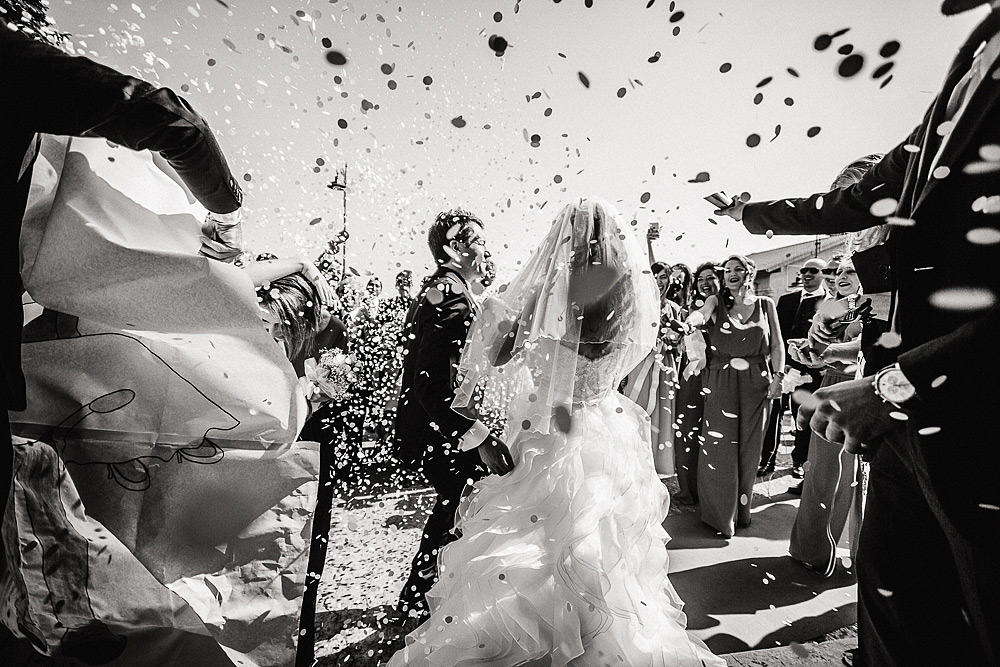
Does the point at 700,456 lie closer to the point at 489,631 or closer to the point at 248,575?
the point at 489,631

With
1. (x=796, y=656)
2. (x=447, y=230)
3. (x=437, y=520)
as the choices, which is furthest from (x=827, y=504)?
(x=447, y=230)

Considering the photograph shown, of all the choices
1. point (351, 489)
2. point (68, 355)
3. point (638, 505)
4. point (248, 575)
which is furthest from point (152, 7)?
point (351, 489)

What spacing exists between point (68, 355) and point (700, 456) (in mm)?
4194

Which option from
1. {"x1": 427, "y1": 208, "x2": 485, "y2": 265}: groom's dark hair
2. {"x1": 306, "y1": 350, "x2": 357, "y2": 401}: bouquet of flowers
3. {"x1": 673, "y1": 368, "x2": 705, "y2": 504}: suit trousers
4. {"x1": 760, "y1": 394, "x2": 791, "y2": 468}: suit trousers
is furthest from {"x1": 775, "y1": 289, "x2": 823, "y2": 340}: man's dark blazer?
{"x1": 306, "y1": 350, "x2": 357, "y2": 401}: bouquet of flowers

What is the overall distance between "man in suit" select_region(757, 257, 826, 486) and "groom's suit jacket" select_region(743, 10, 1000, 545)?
2.79 meters

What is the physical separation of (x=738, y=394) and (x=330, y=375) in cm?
331

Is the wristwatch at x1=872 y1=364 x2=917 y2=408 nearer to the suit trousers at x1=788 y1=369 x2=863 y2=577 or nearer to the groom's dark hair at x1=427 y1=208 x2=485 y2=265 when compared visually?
the groom's dark hair at x1=427 y1=208 x2=485 y2=265

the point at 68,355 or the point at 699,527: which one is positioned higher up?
the point at 68,355

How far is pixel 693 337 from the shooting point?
14.2 ft

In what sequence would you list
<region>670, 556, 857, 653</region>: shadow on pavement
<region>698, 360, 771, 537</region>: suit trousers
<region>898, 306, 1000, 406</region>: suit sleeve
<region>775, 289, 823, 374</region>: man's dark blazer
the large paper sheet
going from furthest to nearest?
<region>775, 289, 823, 374</region>: man's dark blazer, <region>698, 360, 771, 537</region>: suit trousers, <region>670, 556, 857, 653</region>: shadow on pavement, the large paper sheet, <region>898, 306, 1000, 406</region>: suit sleeve

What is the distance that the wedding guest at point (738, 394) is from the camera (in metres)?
3.78

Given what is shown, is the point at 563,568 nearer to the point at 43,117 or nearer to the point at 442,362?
the point at 442,362

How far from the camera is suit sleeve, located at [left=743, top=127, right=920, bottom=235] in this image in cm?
145

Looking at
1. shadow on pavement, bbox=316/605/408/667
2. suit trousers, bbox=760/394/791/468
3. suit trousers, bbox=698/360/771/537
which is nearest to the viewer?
shadow on pavement, bbox=316/605/408/667
